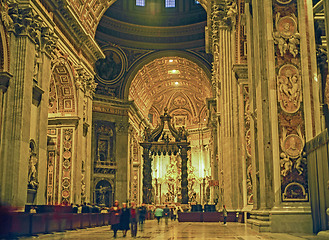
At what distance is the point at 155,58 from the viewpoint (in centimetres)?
3516

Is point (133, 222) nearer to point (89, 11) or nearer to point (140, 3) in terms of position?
point (89, 11)

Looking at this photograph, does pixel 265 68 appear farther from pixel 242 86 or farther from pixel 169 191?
pixel 169 191

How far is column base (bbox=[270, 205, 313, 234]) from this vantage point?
26.1 ft

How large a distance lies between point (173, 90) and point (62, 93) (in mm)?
25818

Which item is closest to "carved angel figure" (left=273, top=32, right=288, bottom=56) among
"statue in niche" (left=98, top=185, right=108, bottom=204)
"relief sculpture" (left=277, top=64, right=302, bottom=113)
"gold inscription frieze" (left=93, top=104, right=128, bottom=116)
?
"relief sculpture" (left=277, top=64, right=302, bottom=113)

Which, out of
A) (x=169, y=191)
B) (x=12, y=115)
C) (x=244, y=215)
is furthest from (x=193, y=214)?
(x=169, y=191)

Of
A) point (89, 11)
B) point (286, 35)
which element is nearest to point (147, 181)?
point (89, 11)

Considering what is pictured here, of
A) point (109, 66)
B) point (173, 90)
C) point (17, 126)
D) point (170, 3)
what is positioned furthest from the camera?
point (173, 90)

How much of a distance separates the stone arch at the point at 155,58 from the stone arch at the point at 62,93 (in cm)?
1238

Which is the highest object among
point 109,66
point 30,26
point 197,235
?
point 109,66

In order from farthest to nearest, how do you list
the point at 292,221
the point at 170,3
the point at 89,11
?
the point at 170,3, the point at 89,11, the point at 292,221

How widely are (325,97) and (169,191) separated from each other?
34.3 metres

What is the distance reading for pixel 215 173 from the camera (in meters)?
28.6

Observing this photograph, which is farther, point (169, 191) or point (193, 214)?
point (169, 191)
